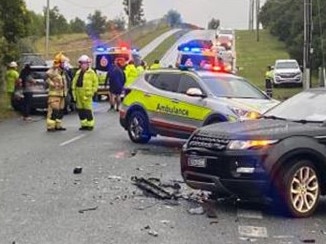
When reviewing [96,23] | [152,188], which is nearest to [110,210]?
[152,188]

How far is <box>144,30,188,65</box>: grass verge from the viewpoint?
68.2 metres

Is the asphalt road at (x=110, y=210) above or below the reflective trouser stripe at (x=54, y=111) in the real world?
below

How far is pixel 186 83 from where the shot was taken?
54.2 ft

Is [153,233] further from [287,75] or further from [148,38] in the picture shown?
[148,38]

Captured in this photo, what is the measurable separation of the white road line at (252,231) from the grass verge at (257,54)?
116ft

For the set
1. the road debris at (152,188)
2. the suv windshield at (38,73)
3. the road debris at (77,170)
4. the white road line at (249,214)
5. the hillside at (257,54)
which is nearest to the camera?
the white road line at (249,214)

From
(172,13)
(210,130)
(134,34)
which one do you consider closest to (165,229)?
(210,130)

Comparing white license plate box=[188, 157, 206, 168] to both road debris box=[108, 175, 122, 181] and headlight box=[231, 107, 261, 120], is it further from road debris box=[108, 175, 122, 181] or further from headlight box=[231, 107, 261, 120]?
headlight box=[231, 107, 261, 120]

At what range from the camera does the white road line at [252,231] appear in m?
8.12

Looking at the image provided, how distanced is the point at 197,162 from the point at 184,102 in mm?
6697

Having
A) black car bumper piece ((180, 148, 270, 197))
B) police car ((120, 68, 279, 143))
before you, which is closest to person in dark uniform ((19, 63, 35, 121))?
police car ((120, 68, 279, 143))

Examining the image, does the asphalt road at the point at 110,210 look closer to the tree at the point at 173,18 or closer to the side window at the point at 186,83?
the side window at the point at 186,83

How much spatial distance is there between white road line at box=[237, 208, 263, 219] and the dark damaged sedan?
216 mm

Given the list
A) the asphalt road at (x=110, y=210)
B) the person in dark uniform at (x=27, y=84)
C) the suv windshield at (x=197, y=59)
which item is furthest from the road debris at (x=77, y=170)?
the suv windshield at (x=197, y=59)
